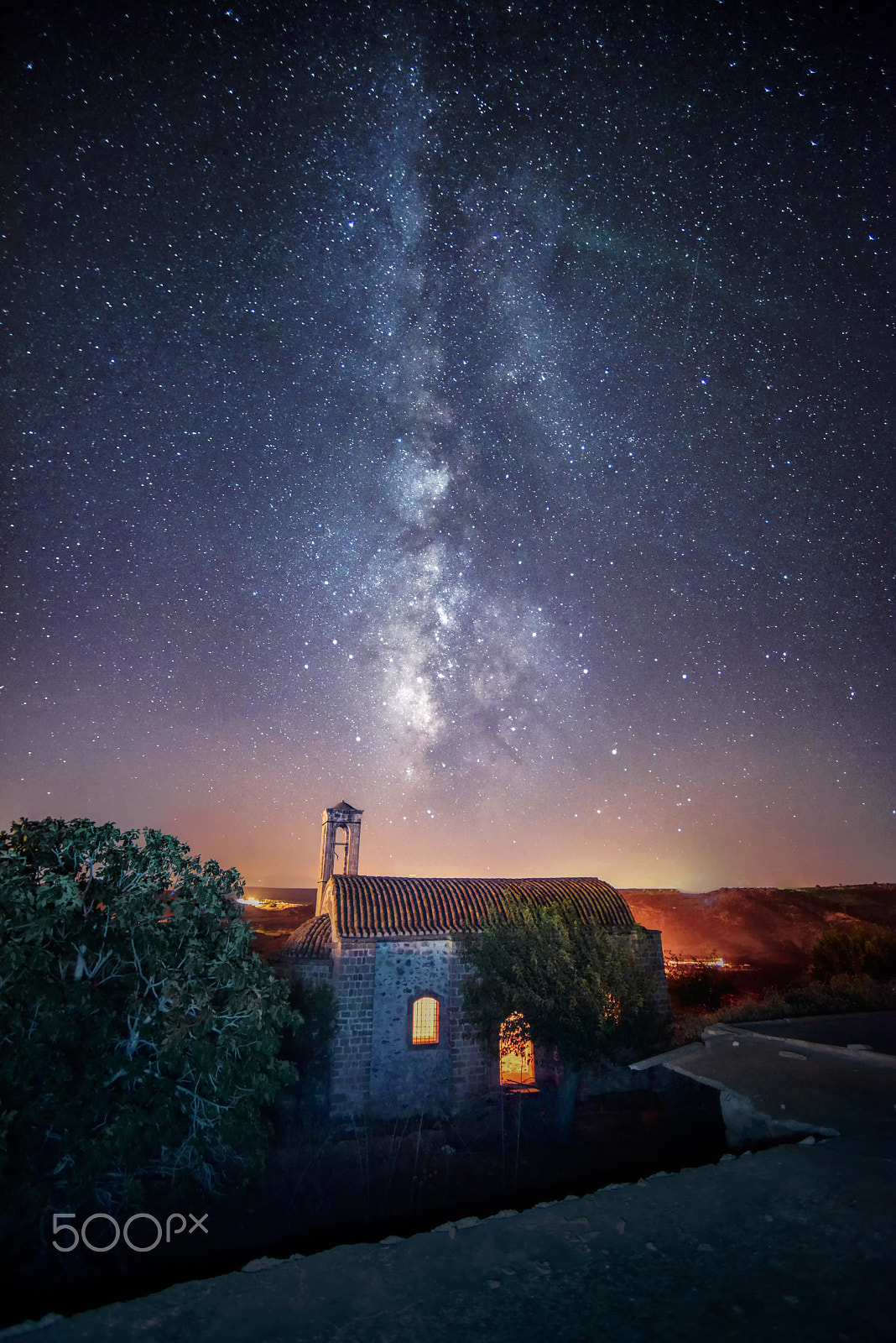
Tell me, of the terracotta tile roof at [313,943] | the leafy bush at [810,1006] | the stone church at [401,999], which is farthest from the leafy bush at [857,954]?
the terracotta tile roof at [313,943]

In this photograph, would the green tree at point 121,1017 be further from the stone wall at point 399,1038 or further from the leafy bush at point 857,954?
the leafy bush at point 857,954

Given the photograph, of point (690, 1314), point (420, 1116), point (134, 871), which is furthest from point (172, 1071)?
point (420, 1116)

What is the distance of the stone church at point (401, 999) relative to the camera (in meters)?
18.6

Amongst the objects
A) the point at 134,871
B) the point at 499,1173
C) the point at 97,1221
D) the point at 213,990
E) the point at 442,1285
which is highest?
the point at 134,871

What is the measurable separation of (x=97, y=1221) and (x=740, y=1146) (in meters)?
11.4

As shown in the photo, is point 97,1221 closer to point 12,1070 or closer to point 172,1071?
point 172,1071

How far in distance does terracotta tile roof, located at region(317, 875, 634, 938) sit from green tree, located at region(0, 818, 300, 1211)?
8916mm

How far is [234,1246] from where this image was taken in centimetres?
1159

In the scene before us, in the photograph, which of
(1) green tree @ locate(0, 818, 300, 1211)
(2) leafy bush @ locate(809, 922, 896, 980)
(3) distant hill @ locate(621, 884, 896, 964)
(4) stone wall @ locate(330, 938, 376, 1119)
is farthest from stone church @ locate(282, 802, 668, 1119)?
(3) distant hill @ locate(621, 884, 896, 964)

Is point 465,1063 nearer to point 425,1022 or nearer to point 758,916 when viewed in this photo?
point 425,1022

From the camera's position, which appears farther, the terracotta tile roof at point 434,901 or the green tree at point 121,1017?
the terracotta tile roof at point 434,901

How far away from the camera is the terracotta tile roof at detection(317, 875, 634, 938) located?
66.3 ft

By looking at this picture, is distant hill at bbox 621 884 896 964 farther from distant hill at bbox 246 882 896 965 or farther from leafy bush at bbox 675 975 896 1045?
leafy bush at bbox 675 975 896 1045

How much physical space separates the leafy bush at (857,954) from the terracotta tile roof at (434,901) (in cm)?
1378
